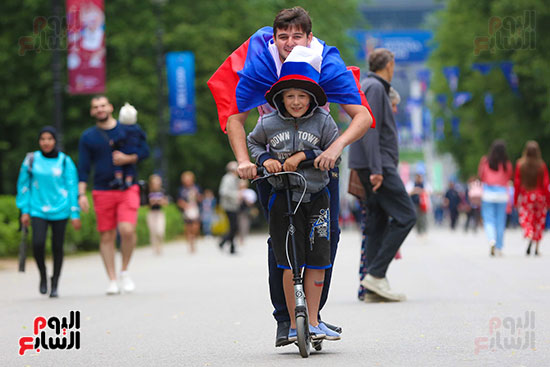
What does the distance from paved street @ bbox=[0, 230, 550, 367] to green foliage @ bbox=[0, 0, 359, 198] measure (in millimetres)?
19054

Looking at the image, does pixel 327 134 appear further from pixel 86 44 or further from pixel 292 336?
pixel 86 44

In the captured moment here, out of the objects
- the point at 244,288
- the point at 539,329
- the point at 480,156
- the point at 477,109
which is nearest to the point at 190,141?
the point at 477,109

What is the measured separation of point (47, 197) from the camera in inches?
453

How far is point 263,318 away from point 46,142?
3704 mm

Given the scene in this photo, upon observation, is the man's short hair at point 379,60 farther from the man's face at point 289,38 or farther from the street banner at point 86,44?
the street banner at point 86,44

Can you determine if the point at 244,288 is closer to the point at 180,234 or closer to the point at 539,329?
the point at 539,329

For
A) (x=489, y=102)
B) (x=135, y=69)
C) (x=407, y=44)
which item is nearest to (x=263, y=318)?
(x=135, y=69)

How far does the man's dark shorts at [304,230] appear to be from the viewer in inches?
259

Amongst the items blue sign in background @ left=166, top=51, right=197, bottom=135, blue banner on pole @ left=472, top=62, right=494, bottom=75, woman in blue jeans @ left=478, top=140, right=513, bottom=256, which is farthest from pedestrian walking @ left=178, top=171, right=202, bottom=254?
blue banner on pole @ left=472, top=62, right=494, bottom=75

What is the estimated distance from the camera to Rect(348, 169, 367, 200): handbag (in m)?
9.90

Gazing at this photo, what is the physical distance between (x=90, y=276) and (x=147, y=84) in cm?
2126

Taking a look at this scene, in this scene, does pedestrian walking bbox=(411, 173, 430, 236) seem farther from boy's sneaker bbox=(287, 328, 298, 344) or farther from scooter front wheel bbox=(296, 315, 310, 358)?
scooter front wheel bbox=(296, 315, 310, 358)

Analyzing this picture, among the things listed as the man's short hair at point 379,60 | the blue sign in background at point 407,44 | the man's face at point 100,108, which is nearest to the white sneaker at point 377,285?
the man's short hair at point 379,60

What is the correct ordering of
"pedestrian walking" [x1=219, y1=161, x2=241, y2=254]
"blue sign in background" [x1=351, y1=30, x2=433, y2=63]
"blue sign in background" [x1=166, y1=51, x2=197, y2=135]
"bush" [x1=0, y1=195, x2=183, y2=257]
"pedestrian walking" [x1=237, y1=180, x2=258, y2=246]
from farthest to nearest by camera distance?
"blue sign in background" [x1=351, y1=30, x2=433, y2=63] → "blue sign in background" [x1=166, y1=51, x2=197, y2=135] → "pedestrian walking" [x1=237, y1=180, x2=258, y2=246] → "pedestrian walking" [x1=219, y1=161, x2=241, y2=254] → "bush" [x1=0, y1=195, x2=183, y2=257]
